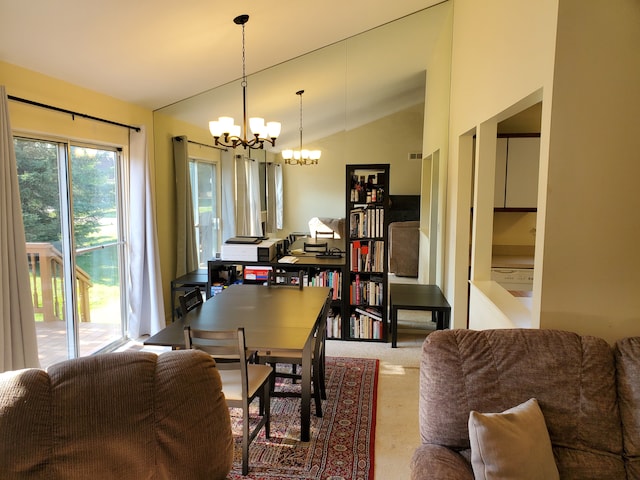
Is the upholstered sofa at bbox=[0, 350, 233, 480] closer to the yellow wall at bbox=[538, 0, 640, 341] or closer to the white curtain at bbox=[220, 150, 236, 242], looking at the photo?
the yellow wall at bbox=[538, 0, 640, 341]

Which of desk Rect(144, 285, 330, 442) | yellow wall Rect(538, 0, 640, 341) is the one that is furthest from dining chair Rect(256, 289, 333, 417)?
yellow wall Rect(538, 0, 640, 341)

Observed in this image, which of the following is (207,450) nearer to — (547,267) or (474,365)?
(474,365)

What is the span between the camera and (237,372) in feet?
8.75

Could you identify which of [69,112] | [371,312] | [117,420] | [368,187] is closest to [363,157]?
[368,187]

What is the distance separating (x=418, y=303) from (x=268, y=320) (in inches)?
82.2

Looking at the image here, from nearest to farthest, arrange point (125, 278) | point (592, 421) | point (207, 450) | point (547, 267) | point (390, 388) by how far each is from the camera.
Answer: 1. point (207, 450)
2. point (592, 421)
3. point (547, 267)
4. point (390, 388)
5. point (125, 278)

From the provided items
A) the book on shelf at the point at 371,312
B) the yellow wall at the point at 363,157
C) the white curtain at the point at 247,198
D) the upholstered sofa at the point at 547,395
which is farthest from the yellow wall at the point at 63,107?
the upholstered sofa at the point at 547,395

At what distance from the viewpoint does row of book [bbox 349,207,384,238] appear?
4.50 meters

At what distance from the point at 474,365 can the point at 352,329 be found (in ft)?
9.75

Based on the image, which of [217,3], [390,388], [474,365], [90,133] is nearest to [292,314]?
[390,388]

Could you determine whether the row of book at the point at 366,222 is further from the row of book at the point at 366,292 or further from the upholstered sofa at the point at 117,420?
the upholstered sofa at the point at 117,420

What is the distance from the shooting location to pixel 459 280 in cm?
418

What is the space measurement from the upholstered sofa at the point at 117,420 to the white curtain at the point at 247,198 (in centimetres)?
407

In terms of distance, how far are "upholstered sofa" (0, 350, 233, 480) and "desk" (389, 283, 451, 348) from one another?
306 centimetres
